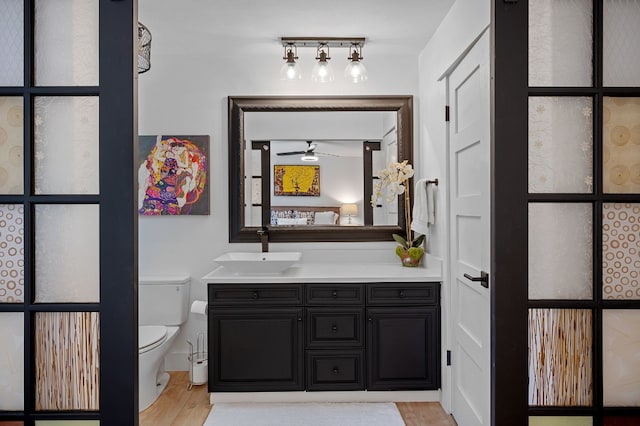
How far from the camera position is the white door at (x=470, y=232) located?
2.11m

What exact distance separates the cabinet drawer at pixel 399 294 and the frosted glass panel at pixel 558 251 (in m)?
1.64

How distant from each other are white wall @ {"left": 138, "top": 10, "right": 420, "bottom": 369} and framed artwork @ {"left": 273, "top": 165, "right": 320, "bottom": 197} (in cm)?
43

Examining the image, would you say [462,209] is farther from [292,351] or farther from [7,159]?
[7,159]

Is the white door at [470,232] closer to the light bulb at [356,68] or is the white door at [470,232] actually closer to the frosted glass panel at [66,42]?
the light bulb at [356,68]

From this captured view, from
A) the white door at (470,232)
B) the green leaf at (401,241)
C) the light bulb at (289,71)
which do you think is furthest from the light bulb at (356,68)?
the green leaf at (401,241)

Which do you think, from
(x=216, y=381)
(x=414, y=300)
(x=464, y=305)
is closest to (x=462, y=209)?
(x=464, y=305)

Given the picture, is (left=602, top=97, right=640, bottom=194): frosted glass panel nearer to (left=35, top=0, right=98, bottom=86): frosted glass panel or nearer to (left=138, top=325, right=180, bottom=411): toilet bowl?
(left=35, top=0, right=98, bottom=86): frosted glass panel

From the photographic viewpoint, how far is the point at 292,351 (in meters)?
2.87

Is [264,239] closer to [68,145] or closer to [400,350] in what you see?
[400,350]

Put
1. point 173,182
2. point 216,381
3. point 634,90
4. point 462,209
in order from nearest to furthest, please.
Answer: point 634,90
point 462,209
point 216,381
point 173,182

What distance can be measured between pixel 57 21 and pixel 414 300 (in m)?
2.46

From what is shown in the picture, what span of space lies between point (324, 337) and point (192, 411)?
3.31 feet

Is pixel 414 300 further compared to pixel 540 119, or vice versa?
pixel 414 300

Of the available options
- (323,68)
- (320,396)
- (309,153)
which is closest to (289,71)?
(323,68)
